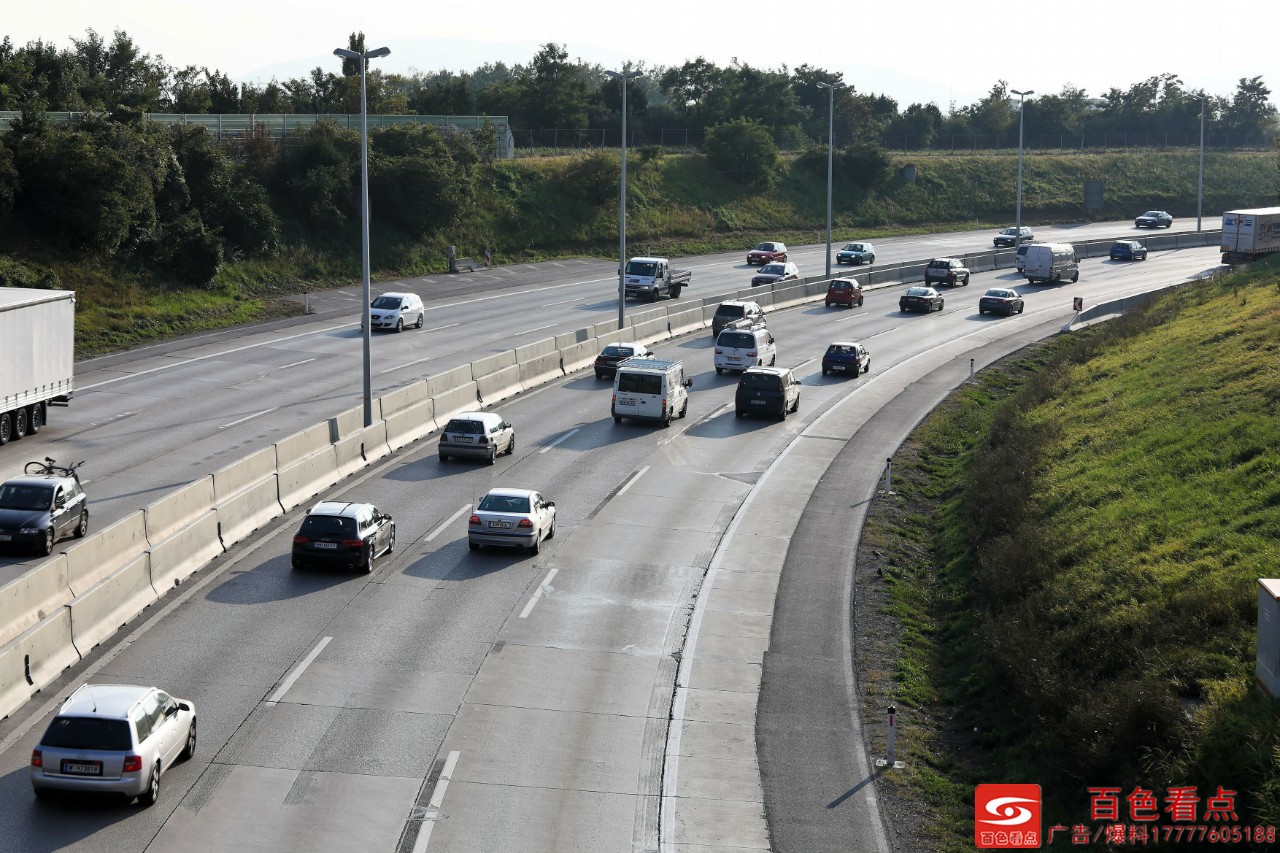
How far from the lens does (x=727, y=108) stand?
127m

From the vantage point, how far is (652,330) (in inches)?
2379

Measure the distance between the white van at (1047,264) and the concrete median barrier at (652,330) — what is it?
98.1 ft

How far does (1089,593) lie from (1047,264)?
2344 inches

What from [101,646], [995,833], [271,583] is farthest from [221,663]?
[995,833]

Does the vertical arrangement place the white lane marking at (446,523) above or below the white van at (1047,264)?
below

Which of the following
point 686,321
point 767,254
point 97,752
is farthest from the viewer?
point 767,254

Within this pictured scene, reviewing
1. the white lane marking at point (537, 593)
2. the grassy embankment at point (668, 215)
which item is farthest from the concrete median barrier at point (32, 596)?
the grassy embankment at point (668, 215)

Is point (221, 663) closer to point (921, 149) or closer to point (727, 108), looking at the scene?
point (727, 108)

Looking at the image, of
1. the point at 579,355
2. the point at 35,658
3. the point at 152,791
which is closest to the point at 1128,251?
the point at 579,355

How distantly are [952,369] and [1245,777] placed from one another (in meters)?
41.2

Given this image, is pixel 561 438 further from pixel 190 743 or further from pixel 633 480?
pixel 190 743

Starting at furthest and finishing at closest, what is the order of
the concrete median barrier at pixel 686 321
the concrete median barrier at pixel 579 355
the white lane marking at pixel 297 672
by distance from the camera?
the concrete median barrier at pixel 686 321
the concrete median barrier at pixel 579 355
the white lane marking at pixel 297 672

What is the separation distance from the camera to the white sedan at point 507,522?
31.0 metres

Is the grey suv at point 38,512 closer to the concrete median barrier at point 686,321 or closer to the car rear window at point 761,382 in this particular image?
the car rear window at point 761,382
